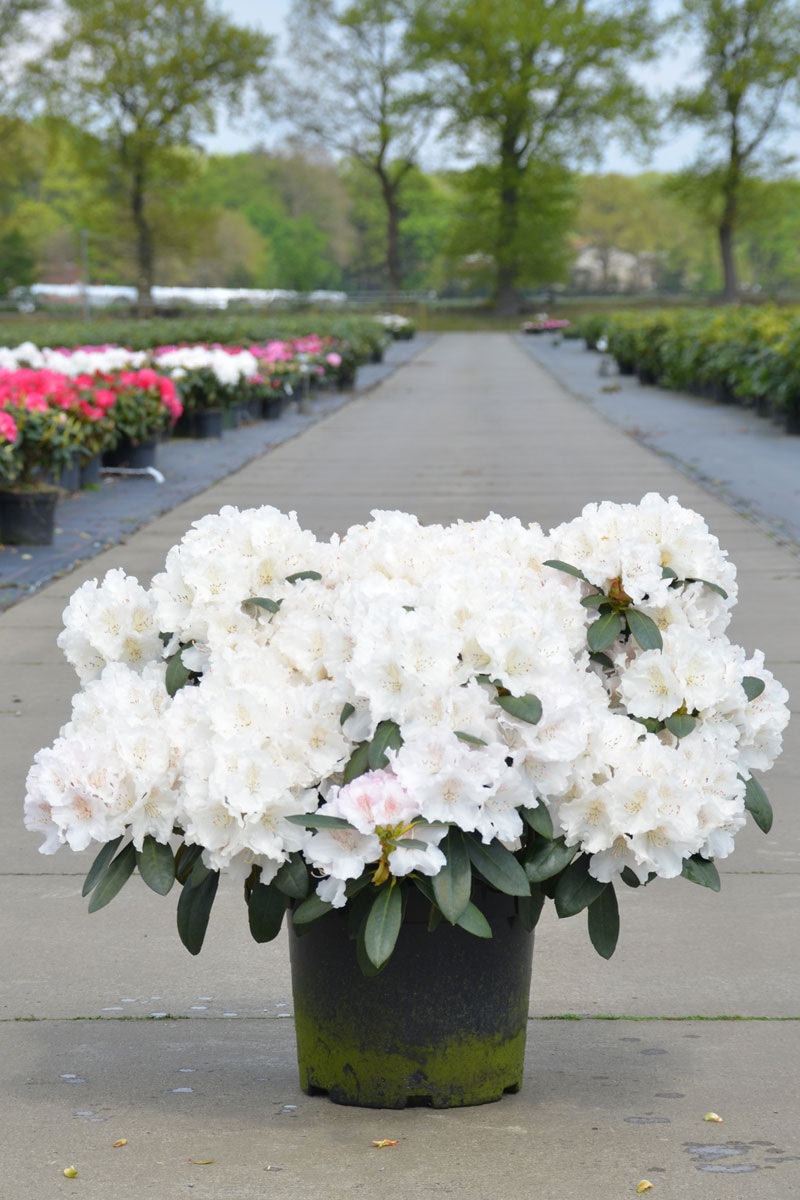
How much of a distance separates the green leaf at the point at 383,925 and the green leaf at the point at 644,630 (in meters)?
0.71

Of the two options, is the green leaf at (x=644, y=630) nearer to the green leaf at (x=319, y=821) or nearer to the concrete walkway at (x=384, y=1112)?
the green leaf at (x=319, y=821)

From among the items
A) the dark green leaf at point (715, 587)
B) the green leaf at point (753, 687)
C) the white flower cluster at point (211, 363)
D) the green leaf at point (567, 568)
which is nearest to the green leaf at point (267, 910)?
the green leaf at point (567, 568)

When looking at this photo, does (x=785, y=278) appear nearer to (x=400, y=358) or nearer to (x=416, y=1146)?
(x=400, y=358)

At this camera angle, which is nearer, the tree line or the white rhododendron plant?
the white rhododendron plant

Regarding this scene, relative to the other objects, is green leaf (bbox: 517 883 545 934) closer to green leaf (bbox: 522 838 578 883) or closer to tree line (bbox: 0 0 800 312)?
green leaf (bbox: 522 838 578 883)

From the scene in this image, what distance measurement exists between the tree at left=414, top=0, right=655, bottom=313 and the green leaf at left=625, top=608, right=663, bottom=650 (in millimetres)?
79729

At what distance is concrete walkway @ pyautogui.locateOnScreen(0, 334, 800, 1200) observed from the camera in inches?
116

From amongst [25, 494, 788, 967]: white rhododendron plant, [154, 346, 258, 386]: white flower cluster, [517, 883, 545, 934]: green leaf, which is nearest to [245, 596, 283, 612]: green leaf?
[25, 494, 788, 967]: white rhododendron plant

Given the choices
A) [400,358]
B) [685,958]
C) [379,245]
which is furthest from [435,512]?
[379,245]

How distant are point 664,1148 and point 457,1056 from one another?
43 cm

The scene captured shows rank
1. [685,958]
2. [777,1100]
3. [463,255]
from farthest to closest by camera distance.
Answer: [463,255] → [685,958] → [777,1100]

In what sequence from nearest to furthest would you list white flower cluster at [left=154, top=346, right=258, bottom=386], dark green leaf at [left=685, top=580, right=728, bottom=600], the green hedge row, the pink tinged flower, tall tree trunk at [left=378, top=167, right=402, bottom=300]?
dark green leaf at [left=685, top=580, right=728, bottom=600] < the pink tinged flower < white flower cluster at [left=154, top=346, right=258, bottom=386] < the green hedge row < tall tree trunk at [left=378, top=167, right=402, bottom=300]

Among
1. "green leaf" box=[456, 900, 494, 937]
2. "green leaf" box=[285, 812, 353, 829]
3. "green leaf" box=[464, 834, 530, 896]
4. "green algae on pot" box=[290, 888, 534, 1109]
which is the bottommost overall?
"green algae on pot" box=[290, 888, 534, 1109]

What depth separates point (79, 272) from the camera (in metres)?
135
